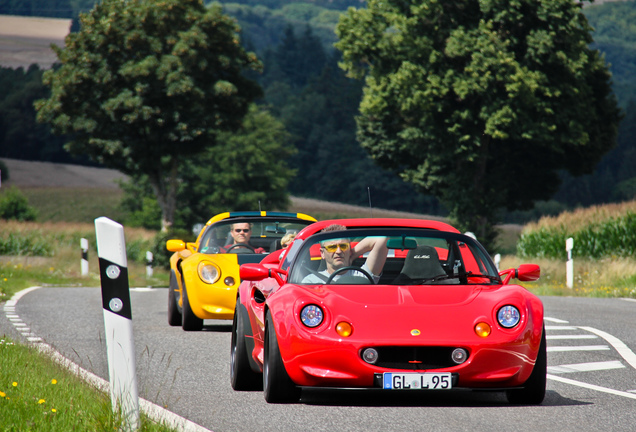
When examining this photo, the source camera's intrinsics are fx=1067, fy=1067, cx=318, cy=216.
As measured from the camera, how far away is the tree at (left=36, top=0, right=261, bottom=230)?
51.1m

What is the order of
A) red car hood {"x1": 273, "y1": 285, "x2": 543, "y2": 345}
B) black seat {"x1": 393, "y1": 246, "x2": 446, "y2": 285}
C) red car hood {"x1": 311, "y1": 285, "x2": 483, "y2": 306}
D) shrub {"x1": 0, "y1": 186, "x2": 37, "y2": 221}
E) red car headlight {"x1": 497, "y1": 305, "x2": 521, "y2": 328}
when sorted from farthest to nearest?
shrub {"x1": 0, "y1": 186, "x2": 37, "y2": 221}, black seat {"x1": 393, "y1": 246, "x2": 446, "y2": 285}, red car hood {"x1": 311, "y1": 285, "x2": 483, "y2": 306}, red car headlight {"x1": 497, "y1": 305, "x2": 521, "y2": 328}, red car hood {"x1": 273, "y1": 285, "x2": 543, "y2": 345}

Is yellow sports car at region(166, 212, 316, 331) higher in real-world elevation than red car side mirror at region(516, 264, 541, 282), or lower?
lower

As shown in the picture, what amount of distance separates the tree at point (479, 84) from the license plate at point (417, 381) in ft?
130

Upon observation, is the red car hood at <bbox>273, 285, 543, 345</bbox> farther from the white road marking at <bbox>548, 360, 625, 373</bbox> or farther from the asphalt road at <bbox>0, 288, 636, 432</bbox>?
the white road marking at <bbox>548, 360, 625, 373</bbox>

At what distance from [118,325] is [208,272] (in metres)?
6.77

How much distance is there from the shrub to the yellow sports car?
5700 cm

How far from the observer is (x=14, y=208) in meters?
69.0

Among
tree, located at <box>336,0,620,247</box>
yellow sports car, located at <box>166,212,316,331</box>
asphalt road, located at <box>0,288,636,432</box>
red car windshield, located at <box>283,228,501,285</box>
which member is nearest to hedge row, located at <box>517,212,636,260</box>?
tree, located at <box>336,0,620,247</box>

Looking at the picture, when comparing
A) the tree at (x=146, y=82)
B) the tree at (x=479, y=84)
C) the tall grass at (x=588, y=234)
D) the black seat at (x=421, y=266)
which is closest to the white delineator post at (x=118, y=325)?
the black seat at (x=421, y=266)

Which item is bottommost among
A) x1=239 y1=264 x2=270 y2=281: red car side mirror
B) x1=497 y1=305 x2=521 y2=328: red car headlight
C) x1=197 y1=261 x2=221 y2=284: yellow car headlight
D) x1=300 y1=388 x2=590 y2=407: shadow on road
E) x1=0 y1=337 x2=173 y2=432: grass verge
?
x1=197 y1=261 x2=221 y2=284: yellow car headlight

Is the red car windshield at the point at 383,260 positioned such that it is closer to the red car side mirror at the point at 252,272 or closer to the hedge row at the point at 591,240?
the red car side mirror at the point at 252,272

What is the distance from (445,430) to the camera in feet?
19.4

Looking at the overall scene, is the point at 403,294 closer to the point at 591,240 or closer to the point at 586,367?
the point at 586,367

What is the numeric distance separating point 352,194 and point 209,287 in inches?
4726
